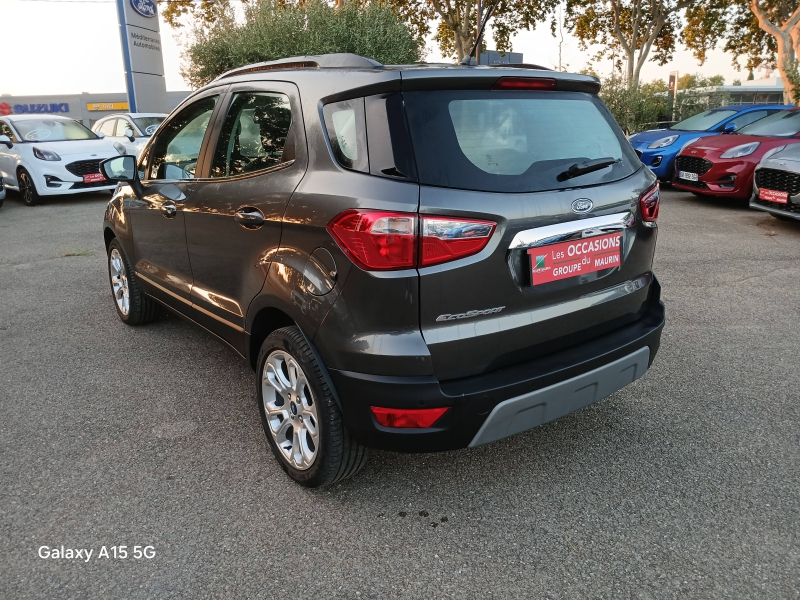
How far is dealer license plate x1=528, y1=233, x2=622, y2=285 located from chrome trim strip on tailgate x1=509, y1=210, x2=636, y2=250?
0.9 inches

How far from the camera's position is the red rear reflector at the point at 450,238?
212 cm

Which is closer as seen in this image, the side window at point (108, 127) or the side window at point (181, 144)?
the side window at point (181, 144)

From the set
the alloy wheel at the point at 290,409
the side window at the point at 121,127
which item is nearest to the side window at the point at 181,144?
the alloy wheel at the point at 290,409

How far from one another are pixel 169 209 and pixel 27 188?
1009cm

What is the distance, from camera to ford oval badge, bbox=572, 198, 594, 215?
240cm

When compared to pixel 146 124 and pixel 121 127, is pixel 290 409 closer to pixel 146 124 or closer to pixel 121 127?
pixel 146 124

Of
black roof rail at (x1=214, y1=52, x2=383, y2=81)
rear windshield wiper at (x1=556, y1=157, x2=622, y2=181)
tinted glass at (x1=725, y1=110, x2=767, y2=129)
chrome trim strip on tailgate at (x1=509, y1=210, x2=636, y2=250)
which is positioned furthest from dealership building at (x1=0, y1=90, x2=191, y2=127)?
chrome trim strip on tailgate at (x1=509, y1=210, x2=636, y2=250)

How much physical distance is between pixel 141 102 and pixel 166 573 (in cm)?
2116

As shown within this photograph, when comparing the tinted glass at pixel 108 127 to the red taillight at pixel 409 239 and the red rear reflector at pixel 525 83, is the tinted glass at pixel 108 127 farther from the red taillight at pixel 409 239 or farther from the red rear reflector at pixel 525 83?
the red taillight at pixel 409 239

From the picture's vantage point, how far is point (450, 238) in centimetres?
214

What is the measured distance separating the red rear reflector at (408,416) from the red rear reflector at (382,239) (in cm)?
50

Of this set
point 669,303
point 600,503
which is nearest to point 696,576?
point 600,503

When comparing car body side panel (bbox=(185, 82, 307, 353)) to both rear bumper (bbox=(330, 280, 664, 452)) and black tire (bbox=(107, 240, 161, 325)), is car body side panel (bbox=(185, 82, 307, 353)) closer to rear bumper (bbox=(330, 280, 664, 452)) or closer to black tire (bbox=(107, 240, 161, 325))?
rear bumper (bbox=(330, 280, 664, 452))

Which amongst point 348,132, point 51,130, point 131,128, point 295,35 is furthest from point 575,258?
point 295,35
